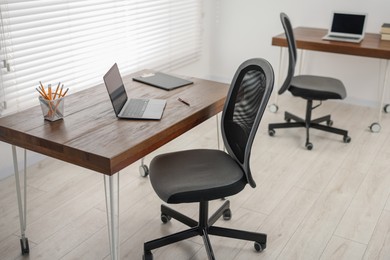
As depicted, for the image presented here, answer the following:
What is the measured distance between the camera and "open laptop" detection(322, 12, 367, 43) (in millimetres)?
3973

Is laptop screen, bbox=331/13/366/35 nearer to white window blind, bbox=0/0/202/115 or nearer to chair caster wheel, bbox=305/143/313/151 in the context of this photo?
chair caster wheel, bbox=305/143/313/151

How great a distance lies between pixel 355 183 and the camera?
124 inches

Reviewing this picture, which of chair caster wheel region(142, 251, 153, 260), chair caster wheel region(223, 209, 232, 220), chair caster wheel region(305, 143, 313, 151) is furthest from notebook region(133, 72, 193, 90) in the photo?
chair caster wheel region(305, 143, 313, 151)

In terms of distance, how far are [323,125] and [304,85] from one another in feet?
1.36

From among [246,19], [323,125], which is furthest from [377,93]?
[246,19]

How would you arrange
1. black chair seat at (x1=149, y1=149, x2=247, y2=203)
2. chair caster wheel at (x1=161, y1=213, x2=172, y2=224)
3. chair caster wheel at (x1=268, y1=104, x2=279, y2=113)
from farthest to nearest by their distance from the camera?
chair caster wheel at (x1=268, y1=104, x2=279, y2=113)
chair caster wheel at (x1=161, y1=213, x2=172, y2=224)
black chair seat at (x1=149, y1=149, x2=247, y2=203)

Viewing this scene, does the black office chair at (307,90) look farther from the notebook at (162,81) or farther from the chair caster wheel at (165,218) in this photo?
the chair caster wheel at (165,218)

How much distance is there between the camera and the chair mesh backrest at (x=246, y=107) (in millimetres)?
2088

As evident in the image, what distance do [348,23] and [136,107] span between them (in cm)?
247

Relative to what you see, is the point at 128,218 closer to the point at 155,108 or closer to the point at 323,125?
the point at 155,108

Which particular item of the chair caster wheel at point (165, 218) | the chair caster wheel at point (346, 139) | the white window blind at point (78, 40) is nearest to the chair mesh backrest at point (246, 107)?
the chair caster wheel at point (165, 218)

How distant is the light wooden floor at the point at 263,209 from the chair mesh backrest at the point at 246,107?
0.57 m

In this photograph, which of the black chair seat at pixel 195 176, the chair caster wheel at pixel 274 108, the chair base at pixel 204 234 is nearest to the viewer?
the black chair seat at pixel 195 176

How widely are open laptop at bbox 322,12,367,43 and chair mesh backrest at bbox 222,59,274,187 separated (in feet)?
6.61
